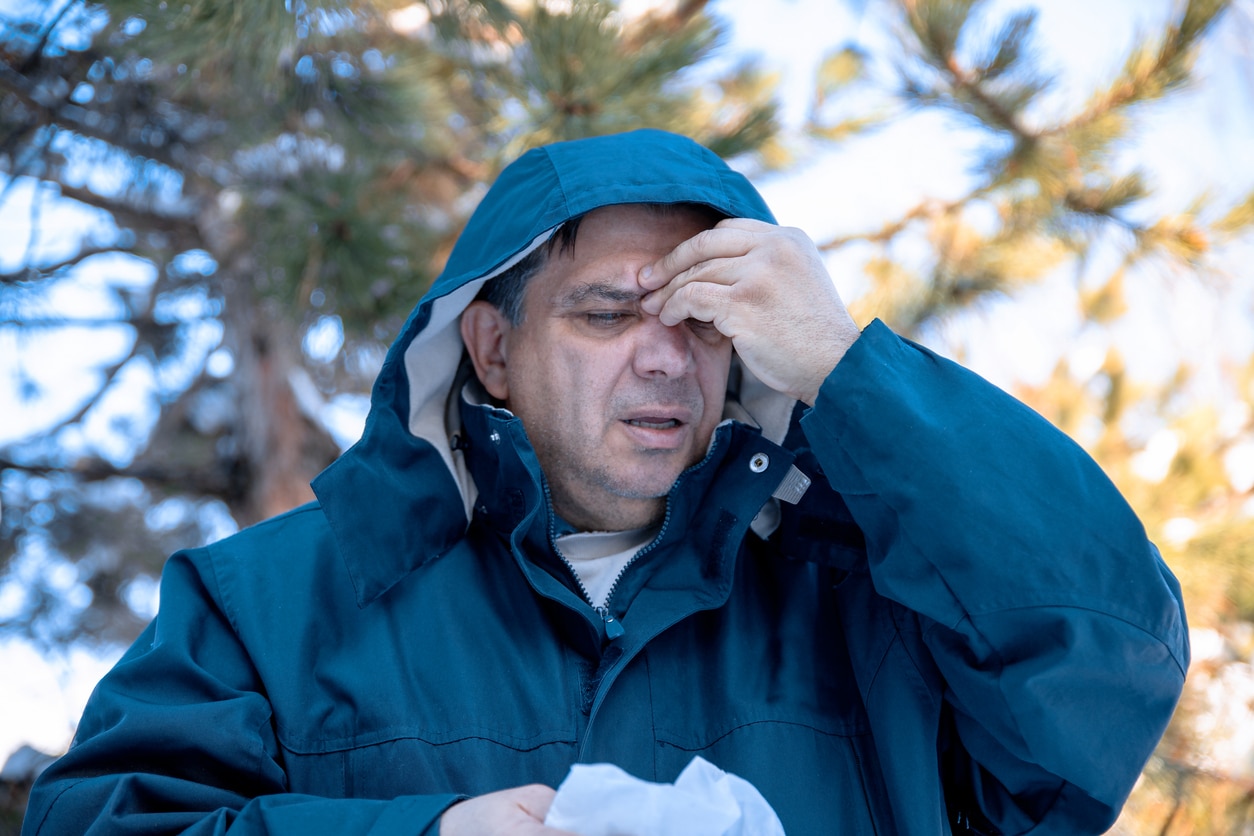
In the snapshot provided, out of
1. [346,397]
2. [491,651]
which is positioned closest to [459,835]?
[491,651]

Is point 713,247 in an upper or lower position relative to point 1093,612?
upper

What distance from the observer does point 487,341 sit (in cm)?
202

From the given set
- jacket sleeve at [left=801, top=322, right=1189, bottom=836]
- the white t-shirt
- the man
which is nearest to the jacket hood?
the man

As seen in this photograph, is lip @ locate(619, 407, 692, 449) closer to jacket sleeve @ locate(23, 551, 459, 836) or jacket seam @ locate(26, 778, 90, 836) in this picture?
jacket sleeve @ locate(23, 551, 459, 836)

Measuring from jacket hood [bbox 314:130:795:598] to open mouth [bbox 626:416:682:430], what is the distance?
0.23m

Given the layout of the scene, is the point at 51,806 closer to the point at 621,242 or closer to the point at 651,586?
the point at 651,586

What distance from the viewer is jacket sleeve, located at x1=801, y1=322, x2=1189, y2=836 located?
1.27 meters

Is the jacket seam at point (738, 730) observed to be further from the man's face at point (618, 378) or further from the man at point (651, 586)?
the man's face at point (618, 378)

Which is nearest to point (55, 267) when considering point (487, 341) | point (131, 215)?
point (131, 215)

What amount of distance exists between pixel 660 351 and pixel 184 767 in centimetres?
102

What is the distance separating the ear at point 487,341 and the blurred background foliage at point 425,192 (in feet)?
2.25

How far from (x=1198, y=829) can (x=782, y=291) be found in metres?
2.41

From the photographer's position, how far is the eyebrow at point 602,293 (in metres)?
1.79

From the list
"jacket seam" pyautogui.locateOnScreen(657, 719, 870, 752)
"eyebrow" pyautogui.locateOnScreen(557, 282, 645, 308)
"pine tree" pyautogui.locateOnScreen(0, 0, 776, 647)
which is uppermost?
"pine tree" pyautogui.locateOnScreen(0, 0, 776, 647)
